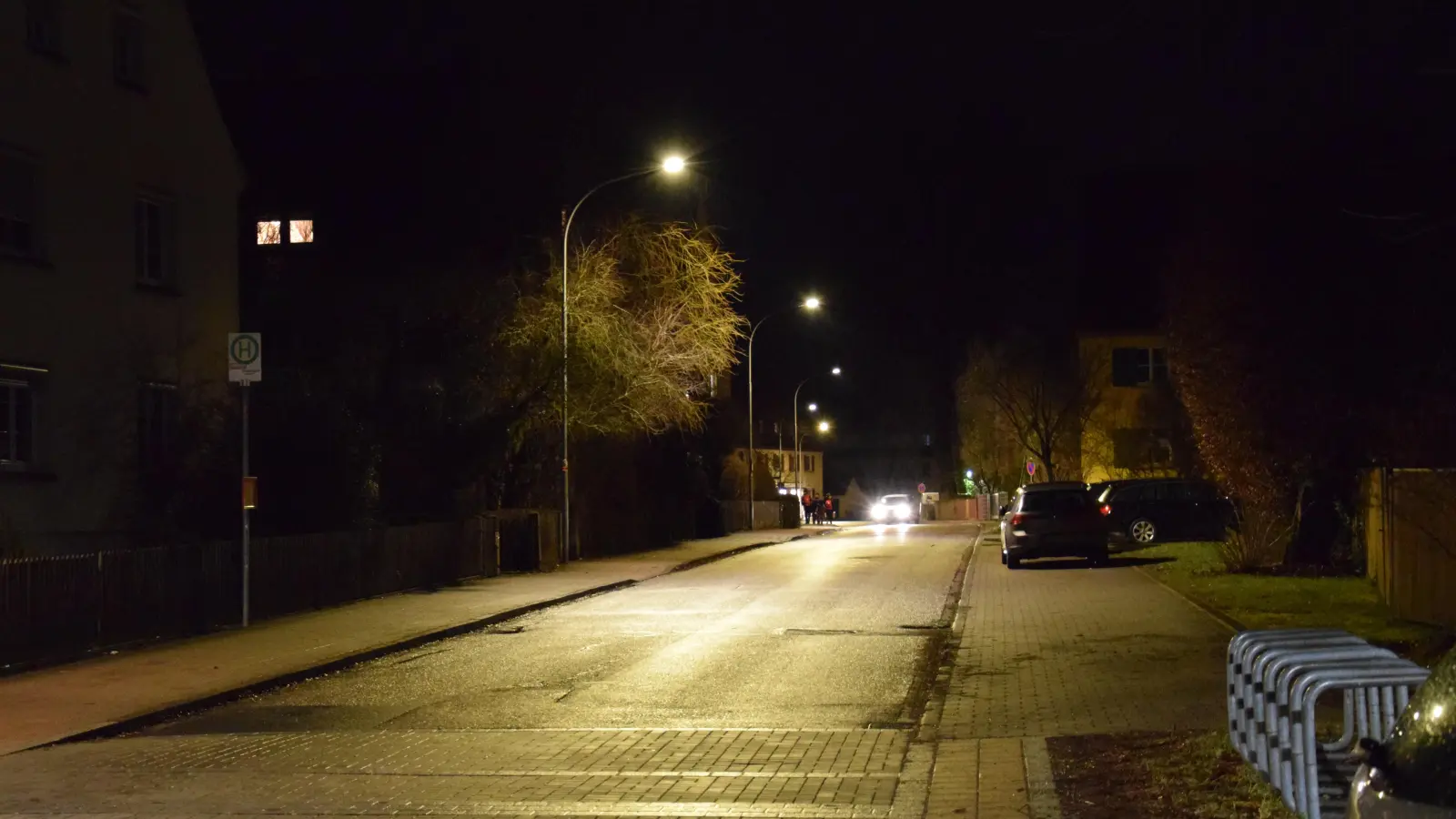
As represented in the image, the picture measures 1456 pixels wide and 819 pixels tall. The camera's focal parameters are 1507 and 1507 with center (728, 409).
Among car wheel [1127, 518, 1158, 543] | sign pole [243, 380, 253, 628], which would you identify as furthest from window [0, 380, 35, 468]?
car wheel [1127, 518, 1158, 543]

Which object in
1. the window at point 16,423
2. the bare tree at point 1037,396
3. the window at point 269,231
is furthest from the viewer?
the bare tree at point 1037,396

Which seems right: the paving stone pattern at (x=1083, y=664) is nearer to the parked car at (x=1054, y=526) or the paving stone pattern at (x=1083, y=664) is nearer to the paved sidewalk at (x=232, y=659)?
the parked car at (x=1054, y=526)

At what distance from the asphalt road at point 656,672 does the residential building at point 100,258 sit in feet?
22.3

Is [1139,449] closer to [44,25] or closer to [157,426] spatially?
[157,426]

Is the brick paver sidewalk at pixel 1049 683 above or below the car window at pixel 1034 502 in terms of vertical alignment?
below

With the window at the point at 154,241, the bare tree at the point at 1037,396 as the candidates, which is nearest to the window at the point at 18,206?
the window at the point at 154,241

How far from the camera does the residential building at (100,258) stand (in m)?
20.3

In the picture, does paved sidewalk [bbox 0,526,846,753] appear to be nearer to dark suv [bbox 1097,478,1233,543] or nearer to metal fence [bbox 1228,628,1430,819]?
metal fence [bbox 1228,628,1430,819]

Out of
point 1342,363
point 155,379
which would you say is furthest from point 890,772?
point 155,379

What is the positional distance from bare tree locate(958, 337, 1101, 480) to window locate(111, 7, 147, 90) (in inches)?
1637

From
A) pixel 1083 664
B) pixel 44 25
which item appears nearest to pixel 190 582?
pixel 44 25

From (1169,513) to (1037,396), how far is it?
27.4m

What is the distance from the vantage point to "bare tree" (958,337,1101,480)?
2344 inches

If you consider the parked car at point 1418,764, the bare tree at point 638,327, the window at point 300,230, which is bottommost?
the parked car at point 1418,764
